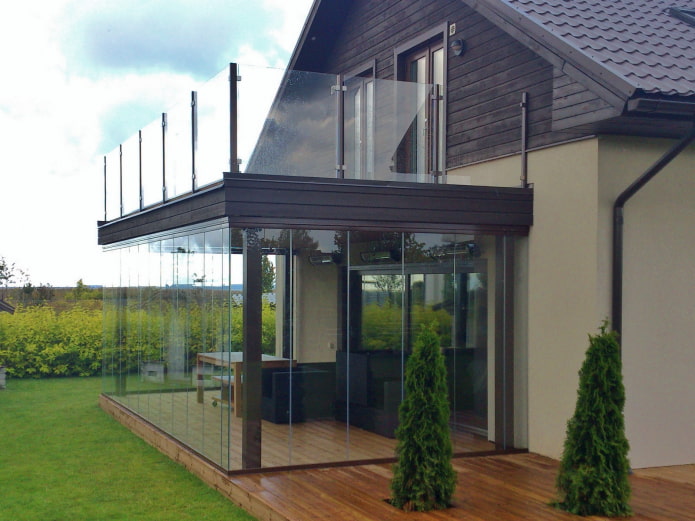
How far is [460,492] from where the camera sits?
738 cm

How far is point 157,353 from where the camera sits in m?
10.4

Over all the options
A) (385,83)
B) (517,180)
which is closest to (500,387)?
(517,180)

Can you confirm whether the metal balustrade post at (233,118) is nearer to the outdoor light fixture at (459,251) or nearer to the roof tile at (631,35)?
the outdoor light fixture at (459,251)

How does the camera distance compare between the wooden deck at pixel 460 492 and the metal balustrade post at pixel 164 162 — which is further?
the metal balustrade post at pixel 164 162

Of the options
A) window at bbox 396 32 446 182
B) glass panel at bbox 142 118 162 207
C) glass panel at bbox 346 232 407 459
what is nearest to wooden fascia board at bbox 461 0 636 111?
window at bbox 396 32 446 182

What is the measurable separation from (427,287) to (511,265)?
40.6 inches

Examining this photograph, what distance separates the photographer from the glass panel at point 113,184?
12.5 meters

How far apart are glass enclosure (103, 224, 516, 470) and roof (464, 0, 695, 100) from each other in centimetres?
223

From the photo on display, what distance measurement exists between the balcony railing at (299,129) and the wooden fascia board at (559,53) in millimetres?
1079

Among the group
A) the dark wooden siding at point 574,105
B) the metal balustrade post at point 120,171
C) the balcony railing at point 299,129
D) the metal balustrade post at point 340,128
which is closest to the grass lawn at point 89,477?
the balcony railing at point 299,129

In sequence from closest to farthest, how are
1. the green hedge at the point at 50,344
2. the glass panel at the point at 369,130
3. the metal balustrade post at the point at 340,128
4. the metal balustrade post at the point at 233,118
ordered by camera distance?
the metal balustrade post at the point at 233,118 → the metal balustrade post at the point at 340,128 → the glass panel at the point at 369,130 → the green hedge at the point at 50,344

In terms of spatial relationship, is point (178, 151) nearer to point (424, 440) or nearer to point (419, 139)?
point (419, 139)

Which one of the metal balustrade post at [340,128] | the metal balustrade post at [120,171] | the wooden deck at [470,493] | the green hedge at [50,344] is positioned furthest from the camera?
the green hedge at [50,344]

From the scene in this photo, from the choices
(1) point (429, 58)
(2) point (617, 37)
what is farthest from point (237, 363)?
(1) point (429, 58)
